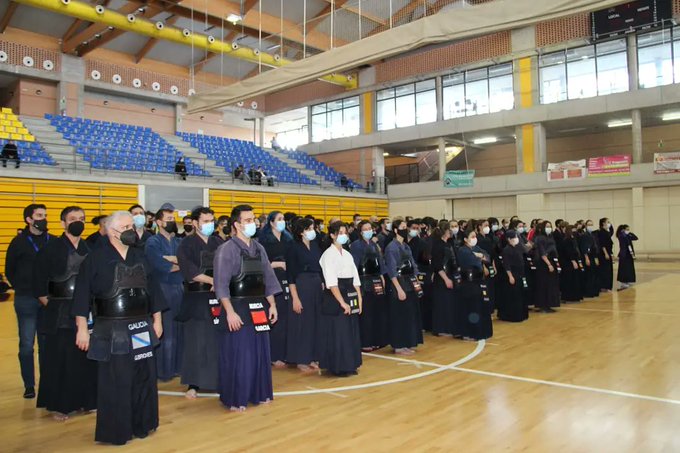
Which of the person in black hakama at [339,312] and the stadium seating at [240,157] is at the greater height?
the stadium seating at [240,157]

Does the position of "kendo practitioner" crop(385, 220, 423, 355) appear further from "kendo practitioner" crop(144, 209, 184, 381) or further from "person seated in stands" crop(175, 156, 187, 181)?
→ "person seated in stands" crop(175, 156, 187, 181)

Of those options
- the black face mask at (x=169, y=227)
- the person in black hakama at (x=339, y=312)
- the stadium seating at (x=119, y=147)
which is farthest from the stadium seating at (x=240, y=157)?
the person in black hakama at (x=339, y=312)

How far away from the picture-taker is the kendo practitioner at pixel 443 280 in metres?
7.25

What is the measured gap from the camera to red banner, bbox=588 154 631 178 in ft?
62.5

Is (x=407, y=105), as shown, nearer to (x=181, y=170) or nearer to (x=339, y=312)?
(x=181, y=170)

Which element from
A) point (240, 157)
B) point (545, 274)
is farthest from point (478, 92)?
point (545, 274)

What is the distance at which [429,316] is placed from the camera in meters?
7.98

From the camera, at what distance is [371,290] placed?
254 inches

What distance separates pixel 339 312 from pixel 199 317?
4.79 feet

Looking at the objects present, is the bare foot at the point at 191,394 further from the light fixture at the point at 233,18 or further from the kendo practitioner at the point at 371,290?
the light fixture at the point at 233,18

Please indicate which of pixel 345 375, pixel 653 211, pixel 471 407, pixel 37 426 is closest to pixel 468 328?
pixel 345 375

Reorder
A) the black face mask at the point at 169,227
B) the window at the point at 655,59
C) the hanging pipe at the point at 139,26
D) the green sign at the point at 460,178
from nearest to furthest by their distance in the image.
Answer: the black face mask at the point at 169,227
the hanging pipe at the point at 139,26
the window at the point at 655,59
the green sign at the point at 460,178

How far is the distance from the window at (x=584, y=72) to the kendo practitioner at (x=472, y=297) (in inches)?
648

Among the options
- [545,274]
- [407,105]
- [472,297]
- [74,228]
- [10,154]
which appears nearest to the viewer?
[74,228]
